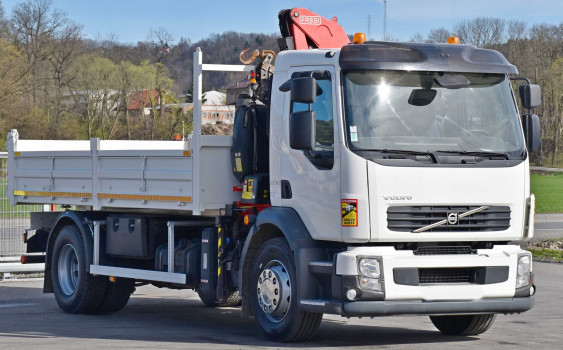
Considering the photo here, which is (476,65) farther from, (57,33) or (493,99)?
(57,33)

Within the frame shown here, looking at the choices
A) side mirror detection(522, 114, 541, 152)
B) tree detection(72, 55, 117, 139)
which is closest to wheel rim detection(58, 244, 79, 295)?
side mirror detection(522, 114, 541, 152)

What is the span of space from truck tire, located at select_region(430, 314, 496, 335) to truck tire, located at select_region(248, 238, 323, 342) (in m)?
1.95

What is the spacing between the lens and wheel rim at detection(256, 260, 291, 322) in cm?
996

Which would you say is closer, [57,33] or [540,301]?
[540,301]

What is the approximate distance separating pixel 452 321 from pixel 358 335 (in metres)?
1.11

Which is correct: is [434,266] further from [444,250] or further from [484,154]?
[484,154]

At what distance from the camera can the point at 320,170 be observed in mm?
9586

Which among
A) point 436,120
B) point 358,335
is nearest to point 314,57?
point 436,120

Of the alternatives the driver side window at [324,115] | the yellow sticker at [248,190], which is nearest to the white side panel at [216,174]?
the yellow sticker at [248,190]

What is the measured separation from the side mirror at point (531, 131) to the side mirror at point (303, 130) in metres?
2.24

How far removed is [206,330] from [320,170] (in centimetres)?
284

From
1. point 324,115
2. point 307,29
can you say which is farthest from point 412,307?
point 307,29

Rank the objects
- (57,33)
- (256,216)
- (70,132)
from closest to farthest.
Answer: (256,216), (70,132), (57,33)

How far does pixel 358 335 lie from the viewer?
10.9m
